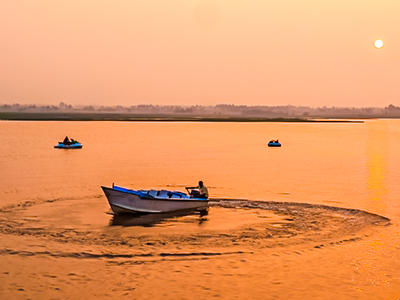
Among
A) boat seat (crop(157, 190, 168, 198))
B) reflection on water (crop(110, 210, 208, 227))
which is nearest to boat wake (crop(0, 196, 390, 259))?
reflection on water (crop(110, 210, 208, 227))

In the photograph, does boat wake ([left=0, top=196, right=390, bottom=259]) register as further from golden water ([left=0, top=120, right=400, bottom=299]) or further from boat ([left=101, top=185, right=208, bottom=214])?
boat ([left=101, top=185, right=208, bottom=214])

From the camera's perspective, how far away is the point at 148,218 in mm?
32688

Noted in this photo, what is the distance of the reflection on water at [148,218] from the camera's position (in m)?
31.4

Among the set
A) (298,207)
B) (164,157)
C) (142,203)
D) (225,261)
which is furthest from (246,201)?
(164,157)

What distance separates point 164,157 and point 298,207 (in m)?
48.5

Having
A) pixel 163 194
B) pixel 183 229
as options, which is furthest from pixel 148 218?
pixel 183 229

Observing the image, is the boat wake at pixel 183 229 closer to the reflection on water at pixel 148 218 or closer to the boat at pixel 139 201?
the reflection on water at pixel 148 218

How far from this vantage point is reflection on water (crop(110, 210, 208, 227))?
31422mm

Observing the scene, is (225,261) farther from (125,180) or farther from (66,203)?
(125,180)

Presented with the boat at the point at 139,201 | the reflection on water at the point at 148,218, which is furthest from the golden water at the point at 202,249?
the boat at the point at 139,201

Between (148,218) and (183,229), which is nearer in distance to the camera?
(183,229)

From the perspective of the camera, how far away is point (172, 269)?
2267 cm

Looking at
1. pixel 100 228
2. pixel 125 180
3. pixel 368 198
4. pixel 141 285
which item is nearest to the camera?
pixel 141 285

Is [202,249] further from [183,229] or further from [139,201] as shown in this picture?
[139,201]
